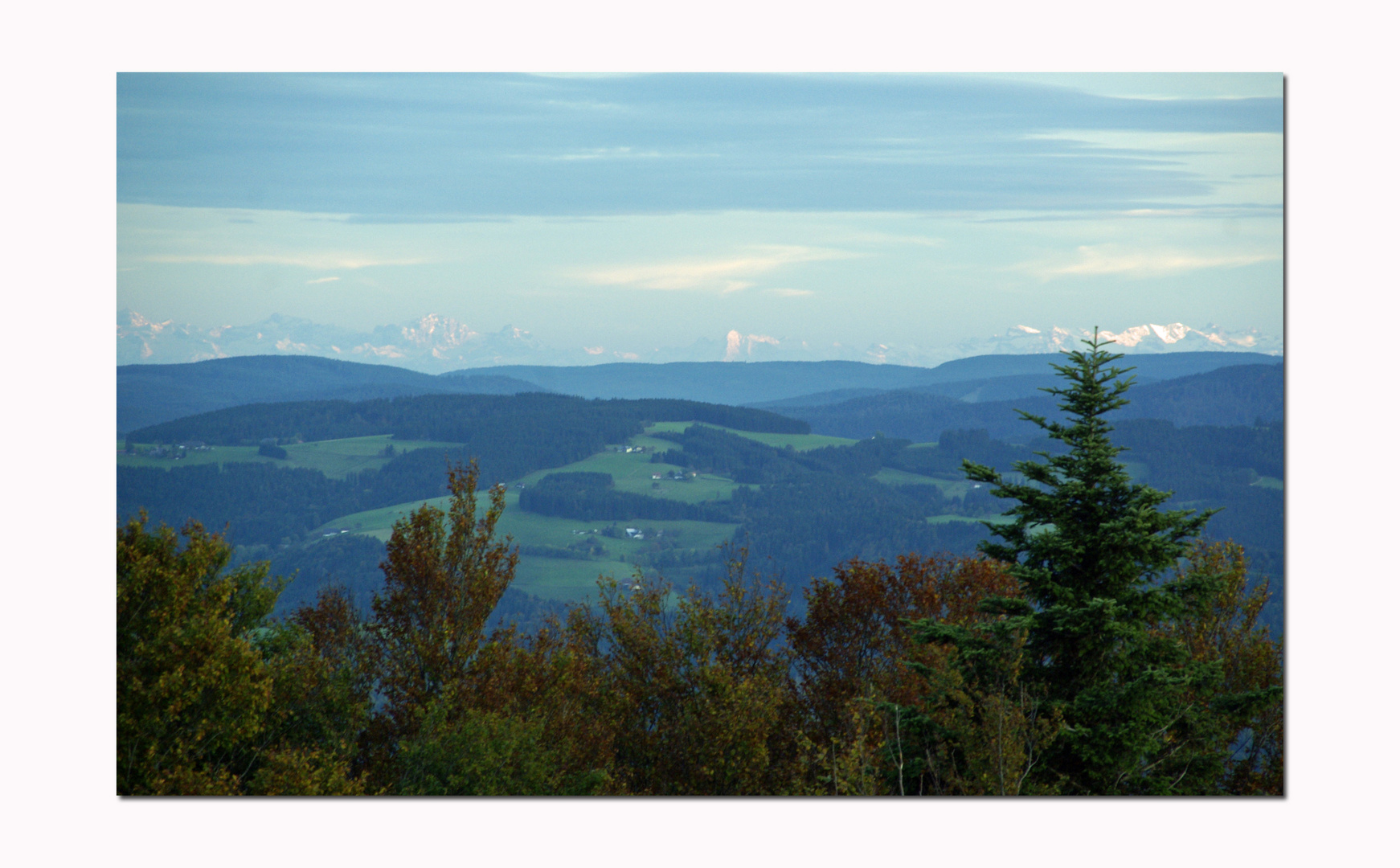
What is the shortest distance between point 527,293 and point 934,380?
19189 millimetres

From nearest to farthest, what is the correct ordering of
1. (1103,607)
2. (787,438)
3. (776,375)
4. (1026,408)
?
(1103,607) < (1026,408) < (776,375) < (787,438)

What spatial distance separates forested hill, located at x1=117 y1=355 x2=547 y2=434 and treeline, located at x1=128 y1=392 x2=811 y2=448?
209 cm

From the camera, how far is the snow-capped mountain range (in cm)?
1334

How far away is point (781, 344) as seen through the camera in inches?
853

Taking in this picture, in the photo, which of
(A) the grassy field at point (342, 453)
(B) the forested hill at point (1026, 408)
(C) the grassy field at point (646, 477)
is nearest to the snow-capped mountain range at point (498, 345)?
(B) the forested hill at point (1026, 408)

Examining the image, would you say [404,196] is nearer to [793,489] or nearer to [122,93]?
[122,93]

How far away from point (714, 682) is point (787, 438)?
5891 cm

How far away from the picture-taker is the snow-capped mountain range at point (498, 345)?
43.8 ft

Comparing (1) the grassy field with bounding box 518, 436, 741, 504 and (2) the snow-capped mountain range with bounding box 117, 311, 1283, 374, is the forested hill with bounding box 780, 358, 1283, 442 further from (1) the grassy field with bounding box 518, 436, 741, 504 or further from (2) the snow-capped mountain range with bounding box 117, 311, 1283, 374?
(1) the grassy field with bounding box 518, 436, 741, 504

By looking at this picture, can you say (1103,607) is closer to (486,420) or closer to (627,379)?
(627,379)

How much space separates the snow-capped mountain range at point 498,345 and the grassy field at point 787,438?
35783 millimetres

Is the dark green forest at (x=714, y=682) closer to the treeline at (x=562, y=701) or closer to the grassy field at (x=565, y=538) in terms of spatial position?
the treeline at (x=562, y=701)

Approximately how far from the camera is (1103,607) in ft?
30.7

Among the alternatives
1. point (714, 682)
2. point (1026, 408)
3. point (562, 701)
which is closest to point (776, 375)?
point (1026, 408)
